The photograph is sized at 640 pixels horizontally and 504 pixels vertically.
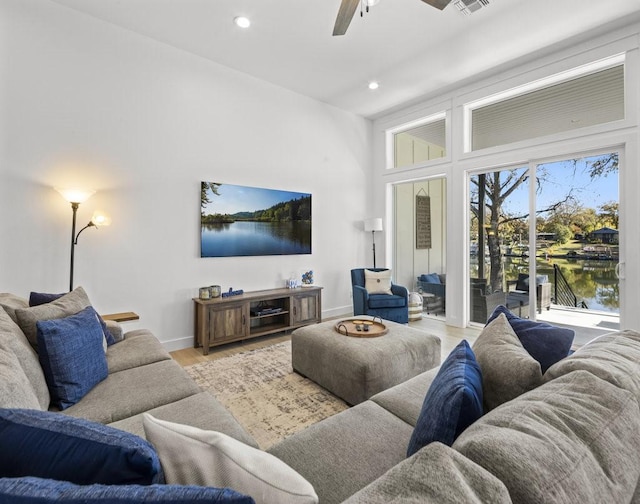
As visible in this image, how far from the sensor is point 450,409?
2.96 ft

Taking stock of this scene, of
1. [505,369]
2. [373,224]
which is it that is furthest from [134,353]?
[373,224]

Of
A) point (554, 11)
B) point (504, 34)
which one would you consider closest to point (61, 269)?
point (504, 34)

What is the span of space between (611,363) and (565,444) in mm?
501

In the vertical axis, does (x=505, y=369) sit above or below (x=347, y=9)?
below

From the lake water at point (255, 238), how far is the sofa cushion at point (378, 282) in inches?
40.6

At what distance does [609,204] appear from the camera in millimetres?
3572

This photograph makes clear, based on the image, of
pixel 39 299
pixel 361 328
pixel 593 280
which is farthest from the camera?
pixel 593 280

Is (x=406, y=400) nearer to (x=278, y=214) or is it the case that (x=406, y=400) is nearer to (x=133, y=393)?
(x=133, y=393)

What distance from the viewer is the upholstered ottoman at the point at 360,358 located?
2299mm

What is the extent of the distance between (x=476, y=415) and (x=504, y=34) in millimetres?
4068

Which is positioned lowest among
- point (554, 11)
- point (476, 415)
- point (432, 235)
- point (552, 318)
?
point (552, 318)

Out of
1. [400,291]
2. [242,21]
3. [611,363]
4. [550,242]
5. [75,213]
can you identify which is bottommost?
[400,291]

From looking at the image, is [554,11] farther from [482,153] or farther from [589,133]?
[482,153]

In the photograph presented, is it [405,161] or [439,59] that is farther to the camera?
[405,161]
